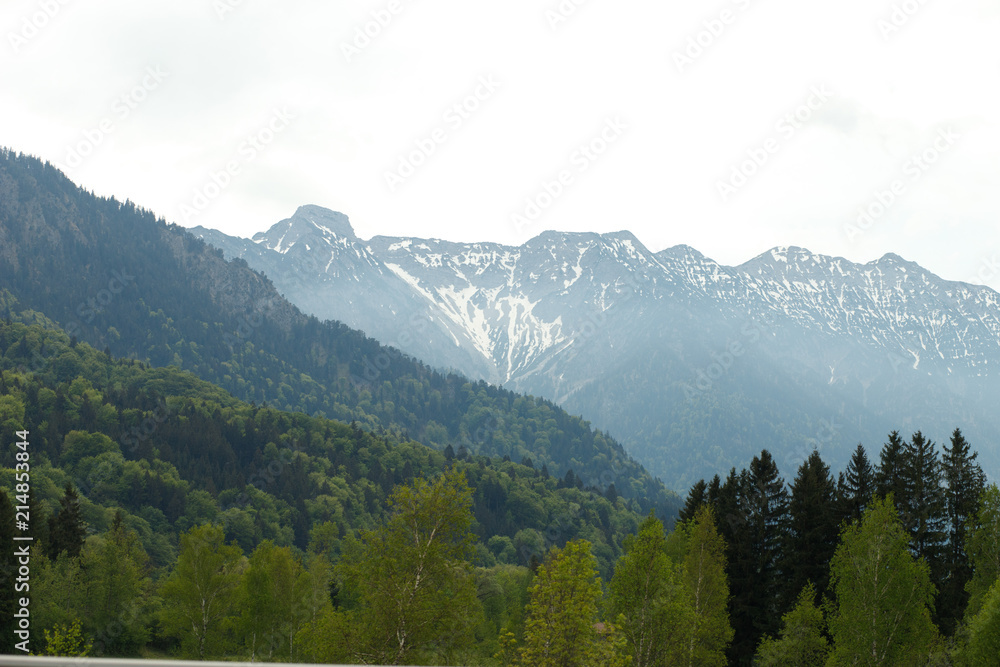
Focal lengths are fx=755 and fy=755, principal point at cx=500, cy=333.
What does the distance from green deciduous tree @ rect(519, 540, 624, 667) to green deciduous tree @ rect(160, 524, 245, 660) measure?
4451 centimetres

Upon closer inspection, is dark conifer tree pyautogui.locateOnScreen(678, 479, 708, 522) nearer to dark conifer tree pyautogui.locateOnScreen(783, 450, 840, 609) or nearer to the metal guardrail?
dark conifer tree pyautogui.locateOnScreen(783, 450, 840, 609)

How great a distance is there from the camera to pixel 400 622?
86.4 feet

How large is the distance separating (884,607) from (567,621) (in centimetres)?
2142

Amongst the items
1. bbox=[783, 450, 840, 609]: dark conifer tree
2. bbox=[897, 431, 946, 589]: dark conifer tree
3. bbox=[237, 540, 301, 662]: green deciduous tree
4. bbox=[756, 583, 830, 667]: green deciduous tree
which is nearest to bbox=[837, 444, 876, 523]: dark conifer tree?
bbox=[783, 450, 840, 609]: dark conifer tree

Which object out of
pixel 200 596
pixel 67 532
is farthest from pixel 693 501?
pixel 67 532

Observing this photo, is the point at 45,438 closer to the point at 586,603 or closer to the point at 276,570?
the point at 276,570

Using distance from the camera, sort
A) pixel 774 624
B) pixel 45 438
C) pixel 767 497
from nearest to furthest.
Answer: pixel 774 624 → pixel 767 497 → pixel 45 438

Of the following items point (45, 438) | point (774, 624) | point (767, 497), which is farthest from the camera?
point (45, 438)

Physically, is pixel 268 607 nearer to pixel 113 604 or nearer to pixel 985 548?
pixel 113 604

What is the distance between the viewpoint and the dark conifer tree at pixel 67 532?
74875mm

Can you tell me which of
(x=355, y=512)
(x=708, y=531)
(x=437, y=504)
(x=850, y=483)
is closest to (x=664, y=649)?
(x=708, y=531)

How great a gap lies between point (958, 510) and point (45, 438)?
185 meters

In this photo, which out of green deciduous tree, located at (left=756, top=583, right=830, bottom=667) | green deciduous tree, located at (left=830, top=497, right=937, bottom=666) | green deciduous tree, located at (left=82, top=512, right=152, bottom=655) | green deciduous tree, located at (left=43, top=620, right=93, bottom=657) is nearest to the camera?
green deciduous tree, located at (left=830, top=497, right=937, bottom=666)

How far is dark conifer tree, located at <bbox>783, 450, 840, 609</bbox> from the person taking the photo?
53.9m
